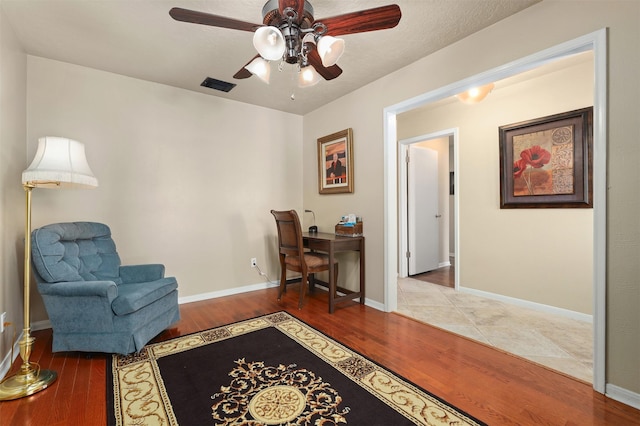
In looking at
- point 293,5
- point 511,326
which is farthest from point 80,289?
point 511,326

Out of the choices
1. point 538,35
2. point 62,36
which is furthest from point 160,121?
point 538,35

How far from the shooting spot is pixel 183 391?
5.69 feet

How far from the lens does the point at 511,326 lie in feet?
8.77

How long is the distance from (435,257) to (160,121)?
454cm

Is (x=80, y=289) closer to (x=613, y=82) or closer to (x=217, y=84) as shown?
(x=217, y=84)

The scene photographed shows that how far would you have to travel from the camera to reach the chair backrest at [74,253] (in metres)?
2.07

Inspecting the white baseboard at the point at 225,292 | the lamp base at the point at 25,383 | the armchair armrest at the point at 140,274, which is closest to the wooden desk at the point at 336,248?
the white baseboard at the point at 225,292

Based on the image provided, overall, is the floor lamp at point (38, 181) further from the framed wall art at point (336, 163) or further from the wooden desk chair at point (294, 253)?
the framed wall art at point (336, 163)

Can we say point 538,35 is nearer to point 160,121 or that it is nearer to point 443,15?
point 443,15

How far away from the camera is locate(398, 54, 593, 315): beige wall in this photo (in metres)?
2.86

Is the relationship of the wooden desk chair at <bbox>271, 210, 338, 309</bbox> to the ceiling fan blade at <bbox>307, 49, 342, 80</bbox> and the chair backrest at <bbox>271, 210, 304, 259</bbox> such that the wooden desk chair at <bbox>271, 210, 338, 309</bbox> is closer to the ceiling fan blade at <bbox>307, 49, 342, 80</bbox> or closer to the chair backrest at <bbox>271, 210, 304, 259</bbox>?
the chair backrest at <bbox>271, 210, 304, 259</bbox>

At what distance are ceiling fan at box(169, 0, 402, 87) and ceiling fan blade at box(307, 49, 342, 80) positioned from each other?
5 centimetres

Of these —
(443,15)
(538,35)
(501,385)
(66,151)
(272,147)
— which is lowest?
(501,385)

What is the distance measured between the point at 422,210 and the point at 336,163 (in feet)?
6.26
